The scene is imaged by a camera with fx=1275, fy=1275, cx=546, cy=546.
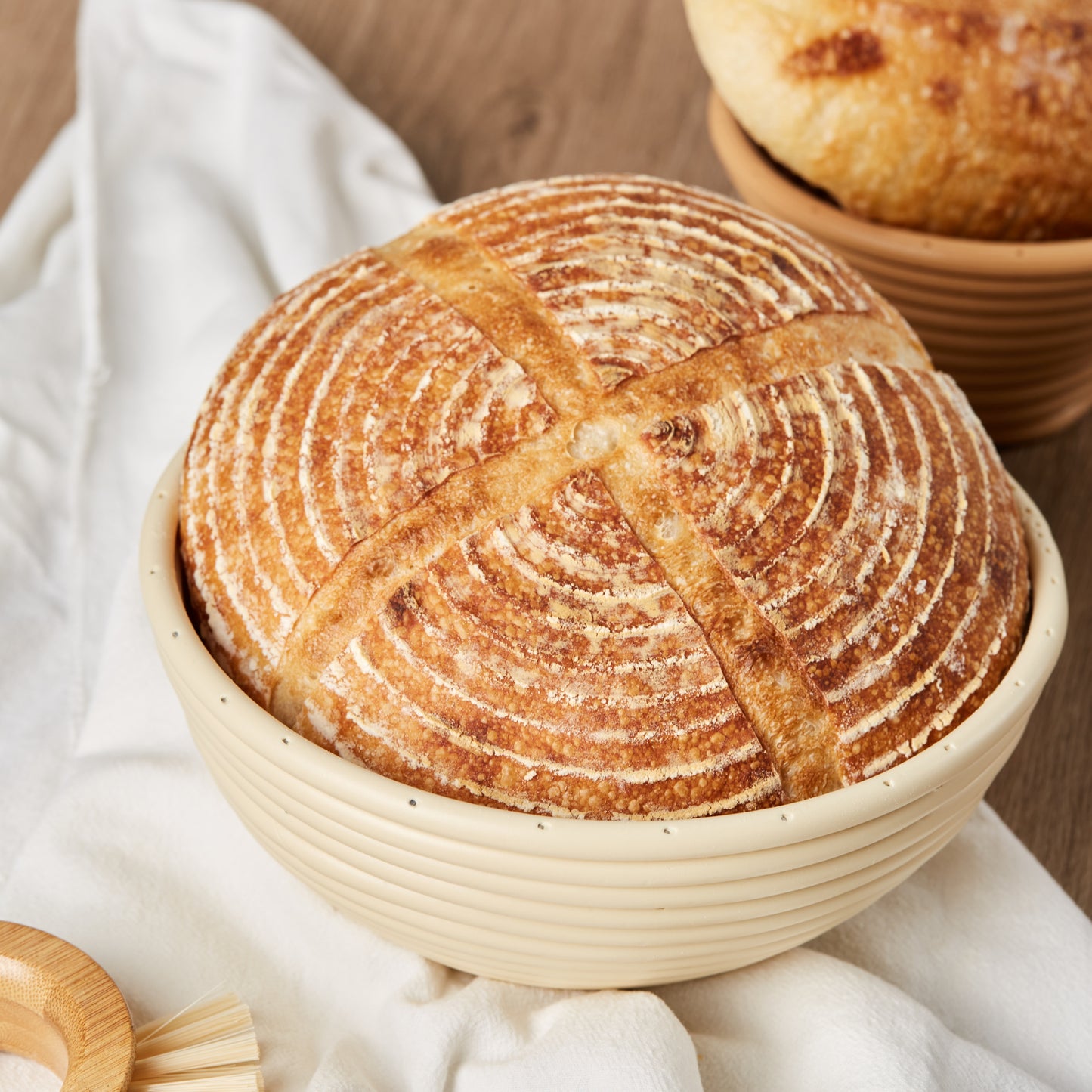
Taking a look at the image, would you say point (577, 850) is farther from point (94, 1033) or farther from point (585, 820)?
point (94, 1033)

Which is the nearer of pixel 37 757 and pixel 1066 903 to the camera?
pixel 1066 903

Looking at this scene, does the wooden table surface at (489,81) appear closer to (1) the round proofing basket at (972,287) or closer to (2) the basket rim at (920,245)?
(1) the round proofing basket at (972,287)

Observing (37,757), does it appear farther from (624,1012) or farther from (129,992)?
(624,1012)

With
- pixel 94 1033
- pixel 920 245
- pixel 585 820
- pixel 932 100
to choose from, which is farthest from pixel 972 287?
pixel 94 1033

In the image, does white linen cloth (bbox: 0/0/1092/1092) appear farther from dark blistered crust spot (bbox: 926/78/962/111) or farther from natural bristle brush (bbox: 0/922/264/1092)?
dark blistered crust spot (bbox: 926/78/962/111)

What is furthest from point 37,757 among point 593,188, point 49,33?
point 49,33

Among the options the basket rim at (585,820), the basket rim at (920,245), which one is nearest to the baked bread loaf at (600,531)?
the basket rim at (585,820)
